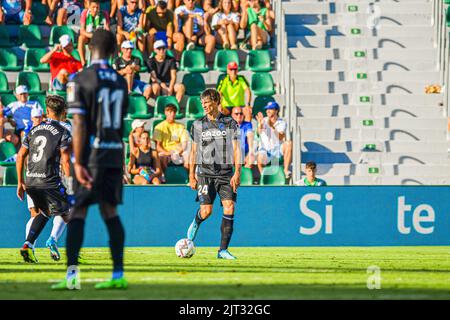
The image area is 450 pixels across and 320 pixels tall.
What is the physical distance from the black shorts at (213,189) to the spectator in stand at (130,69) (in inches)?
275

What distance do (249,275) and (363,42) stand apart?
12920 mm

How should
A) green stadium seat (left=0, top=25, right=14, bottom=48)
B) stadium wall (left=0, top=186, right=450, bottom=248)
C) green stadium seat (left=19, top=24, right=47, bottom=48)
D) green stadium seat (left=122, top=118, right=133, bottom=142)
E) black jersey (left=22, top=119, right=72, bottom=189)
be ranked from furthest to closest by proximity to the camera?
green stadium seat (left=19, top=24, right=47, bottom=48) → green stadium seat (left=0, top=25, right=14, bottom=48) → green stadium seat (left=122, top=118, right=133, bottom=142) → stadium wall (left=0, top=186, right=450, bottom=248) → black jersey (left=22, top=119, right=72, bottom=189)

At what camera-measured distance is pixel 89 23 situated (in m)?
21.4

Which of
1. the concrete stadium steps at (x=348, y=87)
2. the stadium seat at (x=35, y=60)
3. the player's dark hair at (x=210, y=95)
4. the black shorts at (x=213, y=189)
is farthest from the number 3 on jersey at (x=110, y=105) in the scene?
the concrete stadium steps at (x=348, y=87)

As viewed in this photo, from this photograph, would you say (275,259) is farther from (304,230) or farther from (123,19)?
(123,19)

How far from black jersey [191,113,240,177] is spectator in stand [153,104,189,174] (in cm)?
534

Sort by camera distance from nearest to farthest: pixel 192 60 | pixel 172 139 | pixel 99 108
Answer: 1. pixel 99 108
2. pixel 172 139
3. pixel 192 60

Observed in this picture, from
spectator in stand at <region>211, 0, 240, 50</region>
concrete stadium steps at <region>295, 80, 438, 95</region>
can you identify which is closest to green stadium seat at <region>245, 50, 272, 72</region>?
spectator in stand at <region>211, 0, 240, 50</region>

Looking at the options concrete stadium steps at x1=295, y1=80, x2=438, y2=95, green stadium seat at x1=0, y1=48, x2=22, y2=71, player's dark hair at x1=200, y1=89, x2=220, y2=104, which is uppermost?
green stadium seat at x1=0, y1=48, x2=22, y2=71

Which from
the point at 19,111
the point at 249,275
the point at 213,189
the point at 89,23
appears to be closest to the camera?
the point at 249,275

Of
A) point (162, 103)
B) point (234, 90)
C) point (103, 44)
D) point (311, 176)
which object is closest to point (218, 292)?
point (103, 44)

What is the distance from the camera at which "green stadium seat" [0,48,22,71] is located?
21.6m

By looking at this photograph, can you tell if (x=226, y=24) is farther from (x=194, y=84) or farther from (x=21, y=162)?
(x=21, y=162)

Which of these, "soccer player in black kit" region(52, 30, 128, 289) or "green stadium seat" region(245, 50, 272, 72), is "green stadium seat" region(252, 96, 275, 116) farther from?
"soccer player in black kit" region(52, 30, 128, 289)
